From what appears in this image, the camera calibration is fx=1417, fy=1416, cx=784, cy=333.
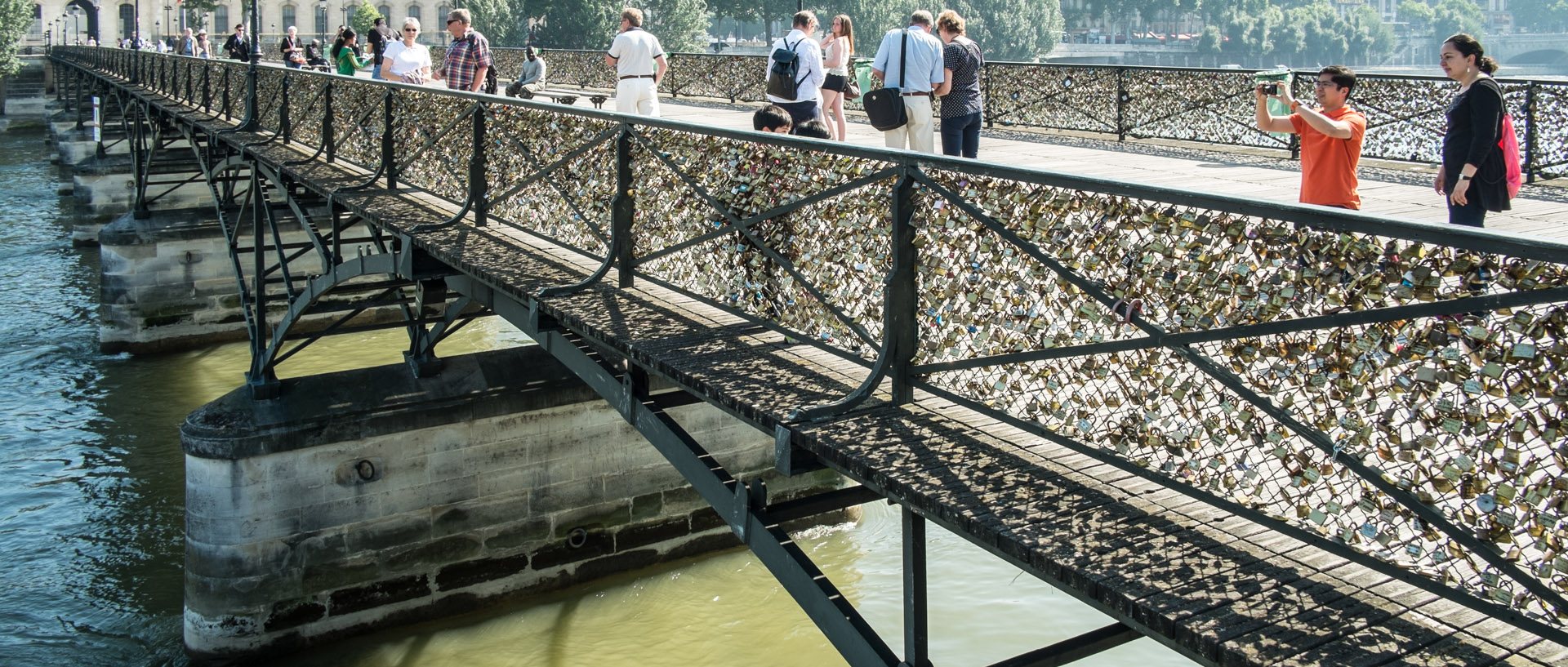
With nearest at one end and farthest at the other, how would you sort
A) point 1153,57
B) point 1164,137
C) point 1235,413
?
1. point 1235,413
2. point 1164,137
3. point 1153,57

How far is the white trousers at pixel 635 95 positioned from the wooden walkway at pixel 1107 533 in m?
6.23

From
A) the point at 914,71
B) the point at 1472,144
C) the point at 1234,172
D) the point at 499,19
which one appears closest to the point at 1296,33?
the point at 499,19

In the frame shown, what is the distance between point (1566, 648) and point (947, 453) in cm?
184

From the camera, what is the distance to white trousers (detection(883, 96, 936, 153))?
10.1 m

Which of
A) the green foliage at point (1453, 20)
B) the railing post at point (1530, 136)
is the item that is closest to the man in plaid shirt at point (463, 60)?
the railing post at point (1530, 136)

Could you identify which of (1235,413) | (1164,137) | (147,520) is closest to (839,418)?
(1235,413)

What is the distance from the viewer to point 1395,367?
3174mm

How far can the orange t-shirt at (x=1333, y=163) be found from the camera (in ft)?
21.2

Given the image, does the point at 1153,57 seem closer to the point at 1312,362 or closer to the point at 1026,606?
the point at 1026,606

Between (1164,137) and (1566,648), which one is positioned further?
(1164,137)

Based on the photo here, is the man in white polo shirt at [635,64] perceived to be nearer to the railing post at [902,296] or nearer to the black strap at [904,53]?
the black strap at [904,53]

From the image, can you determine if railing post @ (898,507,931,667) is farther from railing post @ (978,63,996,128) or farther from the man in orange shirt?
railing post @ (978,63,996,128)

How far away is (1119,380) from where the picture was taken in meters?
4.02

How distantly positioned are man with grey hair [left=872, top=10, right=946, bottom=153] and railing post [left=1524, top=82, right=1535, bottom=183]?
4.60 metres
